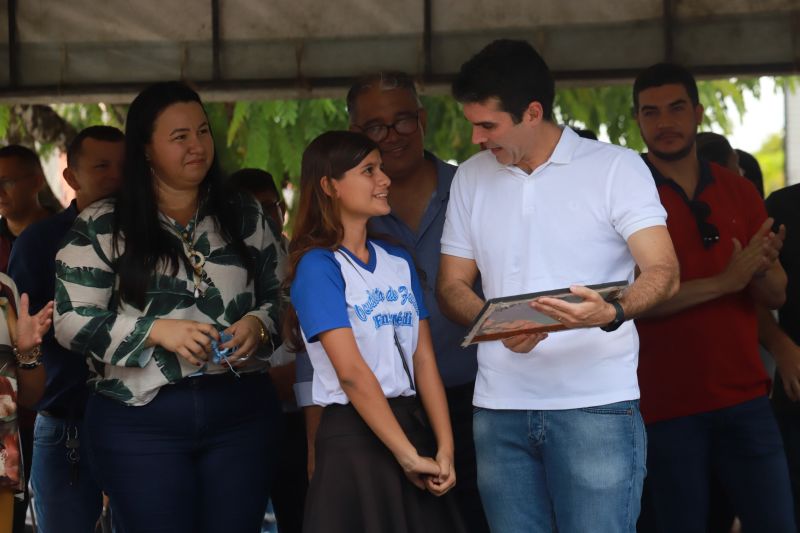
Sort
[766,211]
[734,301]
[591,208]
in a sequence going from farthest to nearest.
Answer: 1. [766,211]
2. [734,301]
3. [591,208]

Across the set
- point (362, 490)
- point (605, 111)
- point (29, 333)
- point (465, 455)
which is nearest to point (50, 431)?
point (29, 333)

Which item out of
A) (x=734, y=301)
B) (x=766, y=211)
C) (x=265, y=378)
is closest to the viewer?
(x=265, y=378)

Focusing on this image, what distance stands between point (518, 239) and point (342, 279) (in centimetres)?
52

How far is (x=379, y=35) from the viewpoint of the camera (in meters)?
5.17

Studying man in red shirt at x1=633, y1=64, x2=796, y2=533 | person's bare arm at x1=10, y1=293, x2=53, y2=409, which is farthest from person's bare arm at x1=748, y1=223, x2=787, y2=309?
person's bare arm at x1=10, y1=293, x2=53, y2=409

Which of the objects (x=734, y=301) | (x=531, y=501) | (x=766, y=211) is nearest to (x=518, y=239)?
(x=531, y=501)

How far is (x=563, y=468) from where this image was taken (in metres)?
3.42

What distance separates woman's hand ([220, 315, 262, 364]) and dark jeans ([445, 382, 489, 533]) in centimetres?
75

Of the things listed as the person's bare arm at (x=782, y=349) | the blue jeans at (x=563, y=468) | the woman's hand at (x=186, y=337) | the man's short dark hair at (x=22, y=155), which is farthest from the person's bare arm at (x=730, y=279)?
the man's short dark hair at (x=22, y=155)

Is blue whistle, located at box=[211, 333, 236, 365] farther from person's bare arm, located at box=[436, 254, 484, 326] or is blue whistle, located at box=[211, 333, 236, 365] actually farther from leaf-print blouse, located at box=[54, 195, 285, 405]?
person's bare arm, located at box=[436, 254, 484, 326]

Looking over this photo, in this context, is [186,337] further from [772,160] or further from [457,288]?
[772,160]

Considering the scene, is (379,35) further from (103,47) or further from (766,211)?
(766,211)

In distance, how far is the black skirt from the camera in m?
3.42

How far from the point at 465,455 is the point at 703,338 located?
39.8 inches
